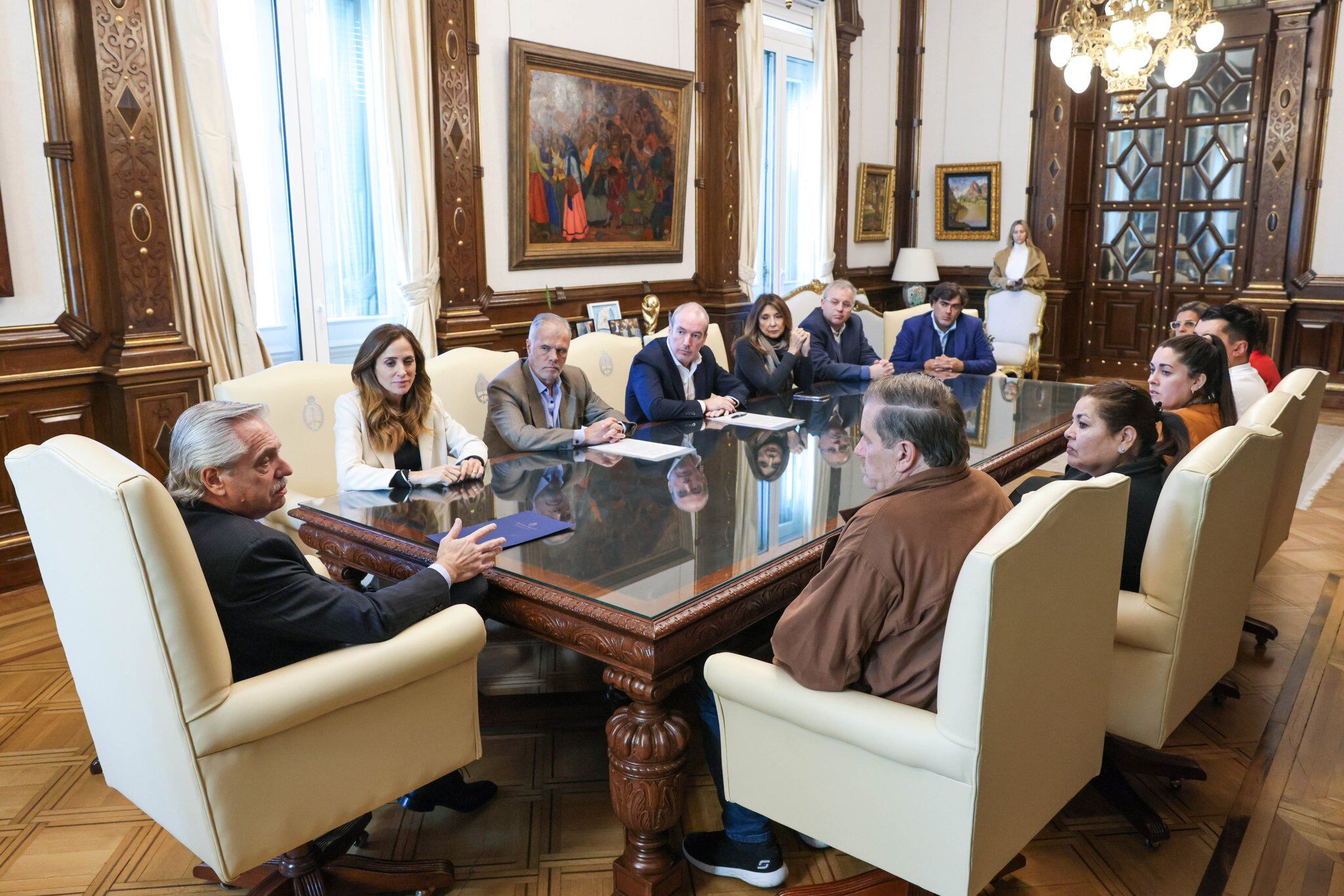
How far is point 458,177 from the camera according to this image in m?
5.61

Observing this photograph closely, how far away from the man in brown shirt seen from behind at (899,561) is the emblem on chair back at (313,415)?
2372mm

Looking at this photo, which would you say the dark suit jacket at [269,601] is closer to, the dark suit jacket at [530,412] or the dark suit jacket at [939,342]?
the dark suit jacket at [530,412]

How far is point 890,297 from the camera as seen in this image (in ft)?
33.5

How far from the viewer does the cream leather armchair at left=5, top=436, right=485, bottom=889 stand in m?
1.77

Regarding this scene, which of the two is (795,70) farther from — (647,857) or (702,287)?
(647,857)

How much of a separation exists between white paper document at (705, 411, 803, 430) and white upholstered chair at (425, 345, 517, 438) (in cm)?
94

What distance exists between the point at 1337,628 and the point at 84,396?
542 centimetres

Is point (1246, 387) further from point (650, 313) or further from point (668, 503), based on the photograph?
point (650, 313)

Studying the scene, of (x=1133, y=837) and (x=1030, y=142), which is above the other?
(x=1030, y=142)

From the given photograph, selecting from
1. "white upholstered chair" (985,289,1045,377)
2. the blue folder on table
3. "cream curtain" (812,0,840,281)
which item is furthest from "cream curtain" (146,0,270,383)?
"white upholstered chair" (985,289,1045,377)

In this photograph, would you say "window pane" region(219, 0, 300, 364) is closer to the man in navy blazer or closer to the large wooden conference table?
the large wooden conference table

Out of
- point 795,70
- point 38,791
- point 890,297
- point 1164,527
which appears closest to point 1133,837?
point 1164,527

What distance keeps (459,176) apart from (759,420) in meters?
2.63

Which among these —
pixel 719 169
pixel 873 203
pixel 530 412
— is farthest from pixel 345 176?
pixel 873 203
